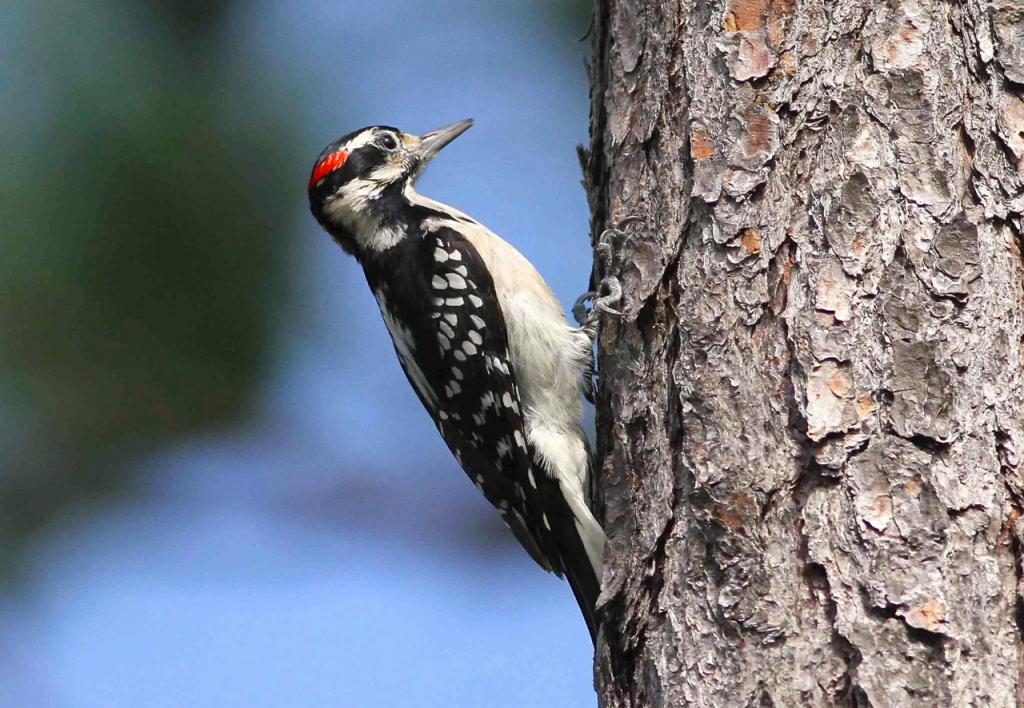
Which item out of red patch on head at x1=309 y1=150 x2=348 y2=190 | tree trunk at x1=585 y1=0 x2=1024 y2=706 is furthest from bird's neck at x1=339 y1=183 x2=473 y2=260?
tree trunk at x1=585 y1=0 x2=1024 y2=706

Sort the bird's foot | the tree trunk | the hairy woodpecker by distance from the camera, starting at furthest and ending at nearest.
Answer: the hairy woodpecker, the bird's foot, the tree trunk

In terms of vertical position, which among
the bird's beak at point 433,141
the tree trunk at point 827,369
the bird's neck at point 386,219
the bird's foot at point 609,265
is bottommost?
the tree trunk at point 827,369

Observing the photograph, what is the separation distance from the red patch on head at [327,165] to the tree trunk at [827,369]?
165 centimetres

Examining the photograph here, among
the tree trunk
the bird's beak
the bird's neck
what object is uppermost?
the bird's beak

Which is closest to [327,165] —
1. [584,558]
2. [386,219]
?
[386,219]

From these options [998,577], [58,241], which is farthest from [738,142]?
[58,241]

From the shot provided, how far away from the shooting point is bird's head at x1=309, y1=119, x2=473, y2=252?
4152 millimetres

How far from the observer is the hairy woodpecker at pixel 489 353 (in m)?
3.72

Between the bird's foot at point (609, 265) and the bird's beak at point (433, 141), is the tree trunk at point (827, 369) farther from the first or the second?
the bird's beak at point (433, 141)

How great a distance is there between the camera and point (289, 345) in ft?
13.1

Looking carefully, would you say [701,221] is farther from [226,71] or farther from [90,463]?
[90,463]

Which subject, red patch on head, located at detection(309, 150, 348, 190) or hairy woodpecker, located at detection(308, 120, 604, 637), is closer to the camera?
hairy woodpecker, located at detection(308, 120, 604, 637)

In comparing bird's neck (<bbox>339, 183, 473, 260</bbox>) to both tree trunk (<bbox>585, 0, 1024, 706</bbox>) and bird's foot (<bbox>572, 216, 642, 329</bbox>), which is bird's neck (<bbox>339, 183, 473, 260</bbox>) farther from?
tree trunk (<bbox>585, 0, 1024, 706</bbox>)

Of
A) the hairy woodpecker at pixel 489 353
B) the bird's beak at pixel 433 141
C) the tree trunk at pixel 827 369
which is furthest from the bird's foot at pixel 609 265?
the bird's beak at pixel 433 141
